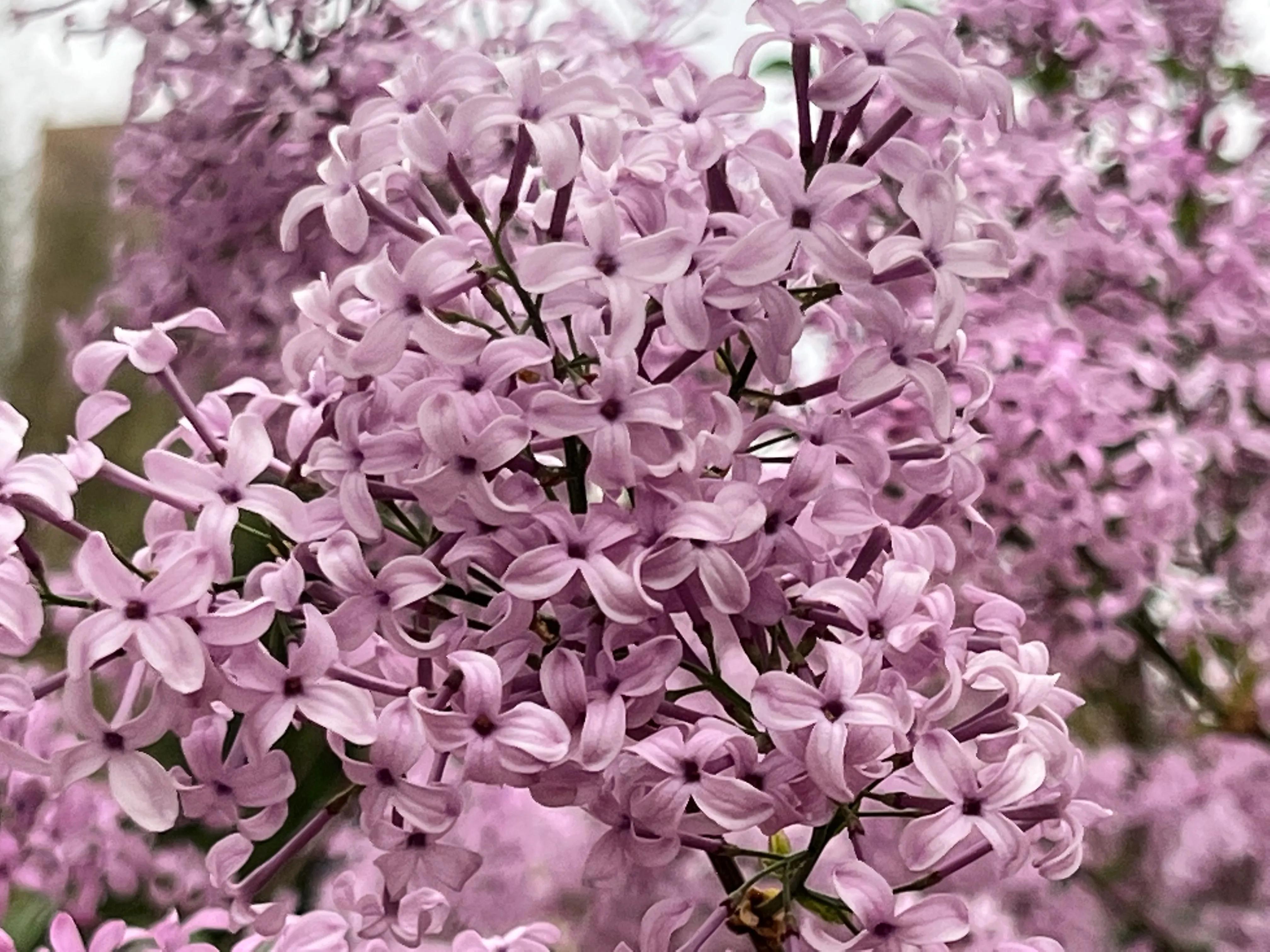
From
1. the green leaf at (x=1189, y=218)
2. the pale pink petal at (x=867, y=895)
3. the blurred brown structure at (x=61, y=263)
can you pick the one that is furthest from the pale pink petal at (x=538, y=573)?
the blurred brown structure at (x=61, y=263)

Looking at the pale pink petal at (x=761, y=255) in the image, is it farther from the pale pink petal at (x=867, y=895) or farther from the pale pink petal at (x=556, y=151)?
the pale pink petal at (x=867, y=895)

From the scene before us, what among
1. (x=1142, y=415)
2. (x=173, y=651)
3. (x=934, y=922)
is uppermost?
(x=173, y=651)

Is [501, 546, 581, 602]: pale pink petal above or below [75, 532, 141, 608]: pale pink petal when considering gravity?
below

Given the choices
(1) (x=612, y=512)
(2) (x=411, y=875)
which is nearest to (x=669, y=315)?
(1) (x=612, y=512)

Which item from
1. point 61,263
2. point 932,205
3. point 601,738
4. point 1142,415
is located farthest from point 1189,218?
point 61,263

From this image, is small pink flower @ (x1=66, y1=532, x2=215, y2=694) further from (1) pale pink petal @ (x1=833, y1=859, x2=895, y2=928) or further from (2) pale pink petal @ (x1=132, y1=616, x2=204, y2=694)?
(1) pale pink petal @ (x1=833, y1=859, x2=895, y2=928)

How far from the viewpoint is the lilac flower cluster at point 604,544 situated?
0.31 metres

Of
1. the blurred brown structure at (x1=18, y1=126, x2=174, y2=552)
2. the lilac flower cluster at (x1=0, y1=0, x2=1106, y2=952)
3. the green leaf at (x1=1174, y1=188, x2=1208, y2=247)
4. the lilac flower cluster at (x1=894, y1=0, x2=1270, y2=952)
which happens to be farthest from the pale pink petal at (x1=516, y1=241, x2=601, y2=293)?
the blurred brown structure at (x1=18, y1=126, x2=174, y2=552)

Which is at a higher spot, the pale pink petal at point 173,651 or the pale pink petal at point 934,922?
the pale pink petal at point 173,651

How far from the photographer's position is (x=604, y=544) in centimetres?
31

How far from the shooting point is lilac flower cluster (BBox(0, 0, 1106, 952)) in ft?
1.00

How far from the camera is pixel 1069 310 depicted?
687 millimetres

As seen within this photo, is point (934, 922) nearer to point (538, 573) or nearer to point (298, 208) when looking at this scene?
point (538, 573)

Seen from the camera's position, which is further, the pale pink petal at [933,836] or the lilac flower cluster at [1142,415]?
the lilac flower cluster at [1142,415]
